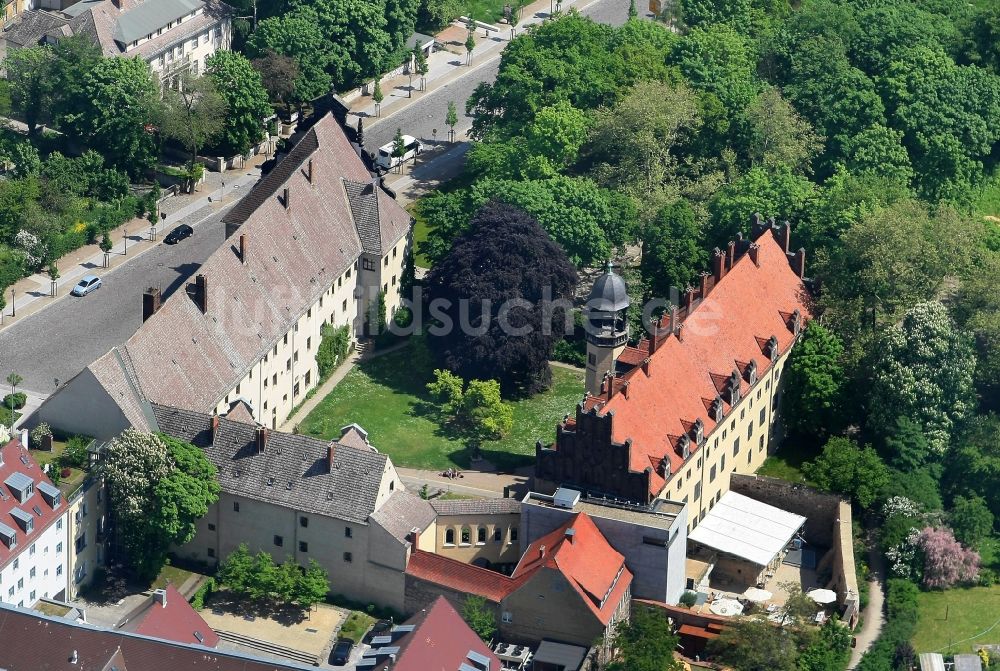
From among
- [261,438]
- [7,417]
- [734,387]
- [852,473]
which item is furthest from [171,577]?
[852,473]

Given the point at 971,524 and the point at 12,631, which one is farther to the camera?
the point at 971,524

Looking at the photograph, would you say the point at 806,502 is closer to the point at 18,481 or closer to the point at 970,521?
the point at 970,521

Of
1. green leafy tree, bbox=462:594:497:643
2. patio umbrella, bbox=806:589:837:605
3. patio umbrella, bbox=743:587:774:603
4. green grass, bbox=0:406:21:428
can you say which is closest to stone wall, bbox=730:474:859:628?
patio umbrella, bbox=806:589:837:605

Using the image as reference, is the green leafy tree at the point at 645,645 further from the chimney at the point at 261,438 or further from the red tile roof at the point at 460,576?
the chimney at the point at 261,438

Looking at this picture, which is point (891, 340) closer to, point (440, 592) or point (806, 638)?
point (806, 638)

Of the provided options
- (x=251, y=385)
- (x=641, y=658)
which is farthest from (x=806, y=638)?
(x=251, y=385)

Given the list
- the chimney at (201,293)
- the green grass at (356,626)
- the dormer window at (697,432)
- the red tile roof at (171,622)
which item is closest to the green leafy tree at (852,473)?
the dormer window at (697,432)
